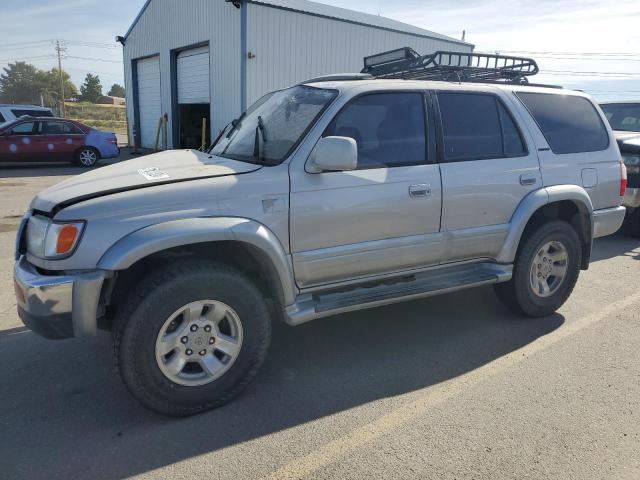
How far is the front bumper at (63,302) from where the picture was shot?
2.66m

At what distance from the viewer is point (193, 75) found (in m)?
18.7

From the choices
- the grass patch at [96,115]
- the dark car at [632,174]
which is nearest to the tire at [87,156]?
the dark car at [632,174]

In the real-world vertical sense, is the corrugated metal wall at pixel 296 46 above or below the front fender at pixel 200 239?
above

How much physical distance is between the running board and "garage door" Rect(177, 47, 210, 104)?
15.6 meters

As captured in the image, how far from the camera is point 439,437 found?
283 centimetres

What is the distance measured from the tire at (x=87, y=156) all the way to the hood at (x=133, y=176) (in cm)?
1279

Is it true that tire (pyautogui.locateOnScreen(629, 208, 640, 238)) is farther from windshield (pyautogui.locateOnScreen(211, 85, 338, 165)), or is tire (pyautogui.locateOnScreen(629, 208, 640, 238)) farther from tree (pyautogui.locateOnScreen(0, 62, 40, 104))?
tree (pyautogui.locateOnScreen(0, 62, 40, 104))

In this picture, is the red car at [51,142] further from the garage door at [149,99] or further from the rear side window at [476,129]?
the rear side window at [476,129]

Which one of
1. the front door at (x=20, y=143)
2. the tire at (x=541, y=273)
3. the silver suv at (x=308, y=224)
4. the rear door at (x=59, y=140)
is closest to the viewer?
the silver suv at (x=308, y=224)

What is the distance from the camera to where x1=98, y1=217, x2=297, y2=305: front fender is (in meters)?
2.69

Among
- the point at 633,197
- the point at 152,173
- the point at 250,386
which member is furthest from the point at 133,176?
the point at 633,197

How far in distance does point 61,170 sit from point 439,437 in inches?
564

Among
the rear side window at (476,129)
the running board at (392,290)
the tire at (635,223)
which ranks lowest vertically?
the tire at (635,223)

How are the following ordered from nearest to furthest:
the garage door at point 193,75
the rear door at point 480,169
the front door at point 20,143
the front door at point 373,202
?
the front door at point 373,202 → the rear door at point 480,169 → the front door at point 20,143 → the garage door at point 193,75
